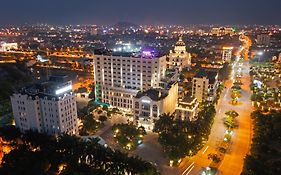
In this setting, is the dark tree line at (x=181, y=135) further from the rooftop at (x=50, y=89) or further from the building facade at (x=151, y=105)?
the rooftop at (x=50, y=89)

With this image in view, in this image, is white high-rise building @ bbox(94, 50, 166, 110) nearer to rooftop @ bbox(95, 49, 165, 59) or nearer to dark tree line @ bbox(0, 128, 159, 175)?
rooftop @ bbox(95, 49, 165, 59)

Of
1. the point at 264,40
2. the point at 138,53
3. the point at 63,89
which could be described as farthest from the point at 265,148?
the point at 264,40

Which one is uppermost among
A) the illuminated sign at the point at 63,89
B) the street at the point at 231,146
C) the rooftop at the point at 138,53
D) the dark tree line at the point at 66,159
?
the rooftop at the point at 138,53

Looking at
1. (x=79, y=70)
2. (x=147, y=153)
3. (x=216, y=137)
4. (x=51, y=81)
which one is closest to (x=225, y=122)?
(x=216, y=137)

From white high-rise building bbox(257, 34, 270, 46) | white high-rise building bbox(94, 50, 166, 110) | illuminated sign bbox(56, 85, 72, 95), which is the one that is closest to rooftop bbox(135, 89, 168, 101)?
white high-rise building bbox(94, 50, 166, 110)

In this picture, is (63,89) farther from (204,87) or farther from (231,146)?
(204,87)

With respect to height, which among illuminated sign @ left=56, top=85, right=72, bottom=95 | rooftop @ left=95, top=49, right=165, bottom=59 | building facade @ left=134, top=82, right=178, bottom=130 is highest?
rooftop @ left=95, top=49, right=165, bottom=59

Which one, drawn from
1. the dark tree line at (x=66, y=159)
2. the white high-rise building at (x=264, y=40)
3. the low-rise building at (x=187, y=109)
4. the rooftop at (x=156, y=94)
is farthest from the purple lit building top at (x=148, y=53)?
the white high-rise building at (x=264, y=40)
